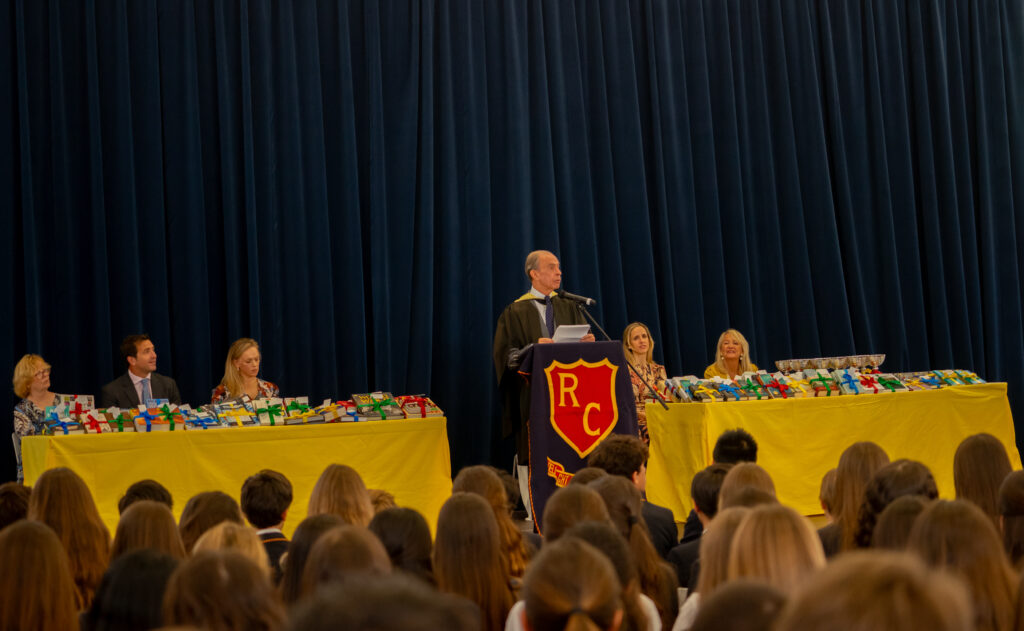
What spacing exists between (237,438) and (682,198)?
476 cm

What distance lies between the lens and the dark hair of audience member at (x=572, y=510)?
116 inches

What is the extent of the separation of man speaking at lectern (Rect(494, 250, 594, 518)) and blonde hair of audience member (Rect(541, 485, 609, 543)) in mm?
3741

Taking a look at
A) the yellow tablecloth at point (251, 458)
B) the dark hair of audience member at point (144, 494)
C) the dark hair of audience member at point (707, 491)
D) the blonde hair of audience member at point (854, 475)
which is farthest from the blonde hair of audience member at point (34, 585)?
the yellow tablecloth at point (251, 458)

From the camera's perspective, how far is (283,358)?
7.92 m

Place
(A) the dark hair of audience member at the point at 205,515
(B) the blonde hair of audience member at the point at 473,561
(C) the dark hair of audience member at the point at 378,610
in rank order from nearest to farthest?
1. (C) the dark hair of audience member at the point at 378,610
2. (B) the blonde hair of audience member at the point at 473,561
3. (A) the dark hair of audience member at the point at 205,515

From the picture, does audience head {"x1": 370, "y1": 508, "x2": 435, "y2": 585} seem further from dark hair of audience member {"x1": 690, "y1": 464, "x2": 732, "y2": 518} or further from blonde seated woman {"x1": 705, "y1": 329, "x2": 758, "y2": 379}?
blonde seated woman {"x1": 705, "y1": 329, "x2": 758, "y2": 379}

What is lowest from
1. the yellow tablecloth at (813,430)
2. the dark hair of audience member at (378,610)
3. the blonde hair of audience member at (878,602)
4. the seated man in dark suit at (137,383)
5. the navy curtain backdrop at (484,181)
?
the yellow tablecloth at (813,430)

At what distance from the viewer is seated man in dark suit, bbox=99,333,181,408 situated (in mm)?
6867

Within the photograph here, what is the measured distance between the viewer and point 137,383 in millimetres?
6980

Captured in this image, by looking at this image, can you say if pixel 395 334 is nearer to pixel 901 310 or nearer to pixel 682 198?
pixel 682 198

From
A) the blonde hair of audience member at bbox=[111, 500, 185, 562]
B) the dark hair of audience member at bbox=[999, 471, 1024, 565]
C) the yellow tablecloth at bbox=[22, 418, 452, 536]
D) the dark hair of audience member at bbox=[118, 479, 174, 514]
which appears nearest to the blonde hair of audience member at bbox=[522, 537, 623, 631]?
the blonde hair of audience member at bbox=[111, 500, 185, 562]

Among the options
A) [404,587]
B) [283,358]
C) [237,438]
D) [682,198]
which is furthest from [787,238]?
[404,587]

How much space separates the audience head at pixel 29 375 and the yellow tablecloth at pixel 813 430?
3.90 metres

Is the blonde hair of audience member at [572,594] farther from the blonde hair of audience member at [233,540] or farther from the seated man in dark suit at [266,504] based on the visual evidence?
the seated man in dark suit at [266,504]
